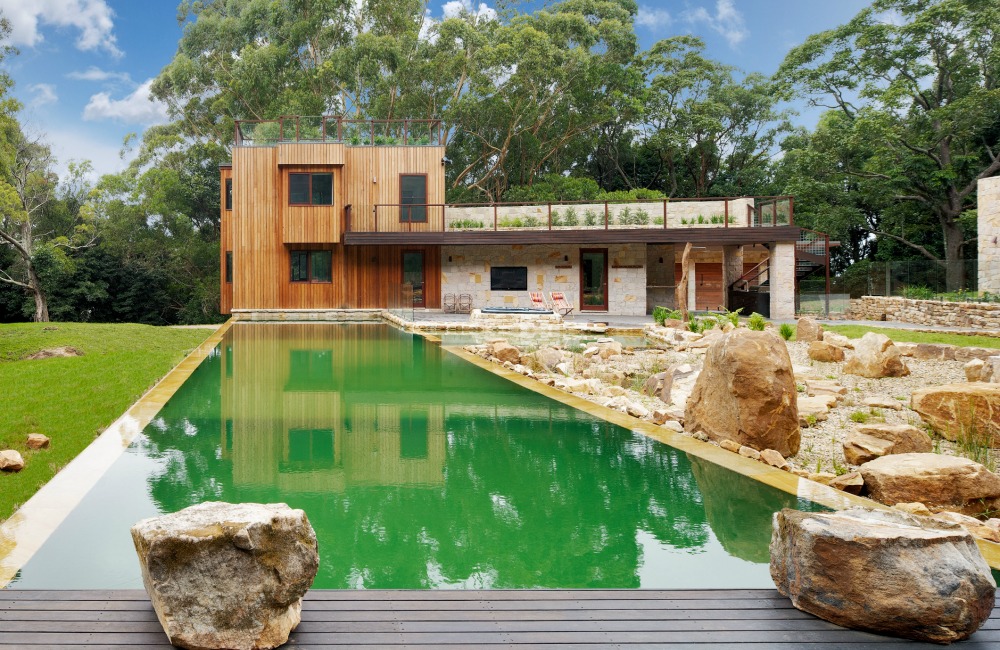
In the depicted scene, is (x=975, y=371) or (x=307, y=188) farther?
(x=307, y=188)

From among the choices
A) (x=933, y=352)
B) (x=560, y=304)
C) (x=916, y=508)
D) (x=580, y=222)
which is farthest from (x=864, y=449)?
(x=580, y=222)

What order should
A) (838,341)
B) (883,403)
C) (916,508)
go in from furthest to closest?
(838,341) < (883,403) < (916,508)

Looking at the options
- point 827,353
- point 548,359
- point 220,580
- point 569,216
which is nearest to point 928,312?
point 827,353

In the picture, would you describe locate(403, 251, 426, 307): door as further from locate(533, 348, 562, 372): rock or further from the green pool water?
the green pool water

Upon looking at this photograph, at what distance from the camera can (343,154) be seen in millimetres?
22406

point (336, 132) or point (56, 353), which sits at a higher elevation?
point (336, 132)

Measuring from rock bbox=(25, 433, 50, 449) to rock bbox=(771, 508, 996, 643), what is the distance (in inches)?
208

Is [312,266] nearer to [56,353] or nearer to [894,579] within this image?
[56,353]

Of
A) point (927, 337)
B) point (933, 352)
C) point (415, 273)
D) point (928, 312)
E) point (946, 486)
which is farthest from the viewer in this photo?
point (415, 273)

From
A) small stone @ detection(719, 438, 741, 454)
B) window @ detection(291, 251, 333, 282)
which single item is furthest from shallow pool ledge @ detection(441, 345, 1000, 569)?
window @ detection(291, 251, 333, 282)

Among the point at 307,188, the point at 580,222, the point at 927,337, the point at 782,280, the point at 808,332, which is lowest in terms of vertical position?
the point at 927,337

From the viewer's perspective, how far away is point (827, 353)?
1065 cm

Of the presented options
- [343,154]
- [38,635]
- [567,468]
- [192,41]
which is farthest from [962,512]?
[192,41]

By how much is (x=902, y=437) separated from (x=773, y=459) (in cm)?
95
